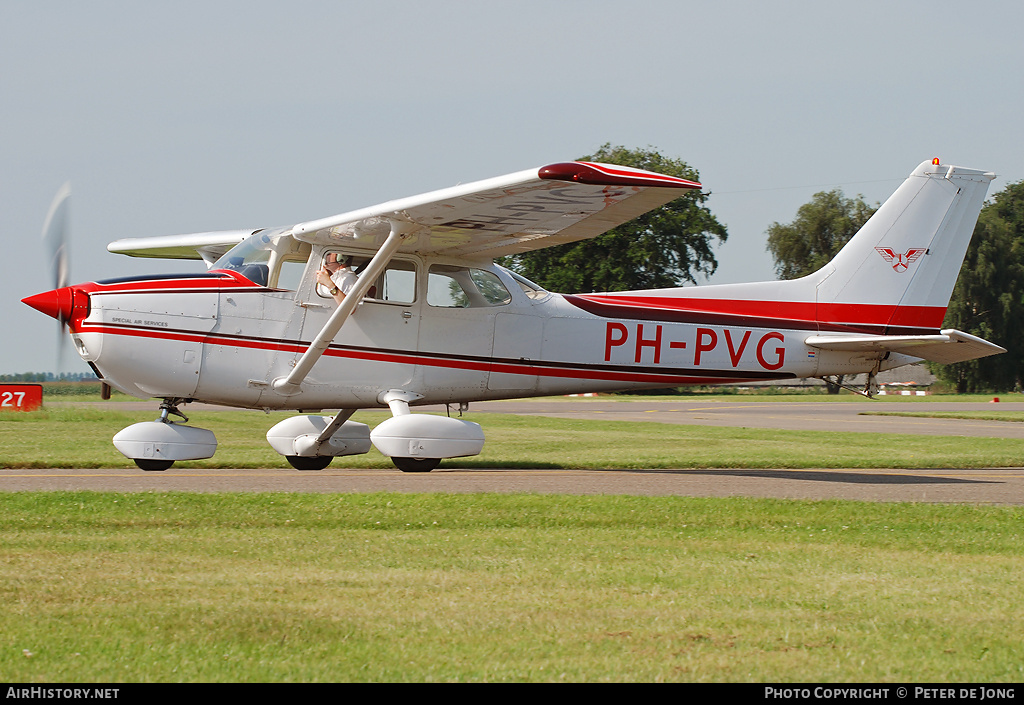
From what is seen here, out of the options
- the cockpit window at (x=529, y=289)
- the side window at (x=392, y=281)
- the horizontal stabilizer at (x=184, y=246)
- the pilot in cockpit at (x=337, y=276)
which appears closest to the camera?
the pilot in cockpit at (x=337, y=276)

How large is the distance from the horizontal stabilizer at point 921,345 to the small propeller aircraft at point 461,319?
1.3 inches

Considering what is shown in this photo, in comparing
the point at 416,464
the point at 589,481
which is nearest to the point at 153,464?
the point at 416,464

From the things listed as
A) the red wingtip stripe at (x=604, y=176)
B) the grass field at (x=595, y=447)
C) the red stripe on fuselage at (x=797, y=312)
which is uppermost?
the red wingtip stripe at (x=604, y=176)

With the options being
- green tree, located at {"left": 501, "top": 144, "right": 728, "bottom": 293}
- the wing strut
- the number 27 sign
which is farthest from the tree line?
the wing strut

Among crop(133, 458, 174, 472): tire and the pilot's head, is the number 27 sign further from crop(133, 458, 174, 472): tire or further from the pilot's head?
the pilot's head

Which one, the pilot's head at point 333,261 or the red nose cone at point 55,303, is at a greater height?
the pilot's head at point 333,261

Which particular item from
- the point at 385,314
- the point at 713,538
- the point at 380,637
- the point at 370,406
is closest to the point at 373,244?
the point at 385,314

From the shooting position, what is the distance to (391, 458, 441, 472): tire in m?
10.9

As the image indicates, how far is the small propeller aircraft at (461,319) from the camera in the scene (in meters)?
10.2

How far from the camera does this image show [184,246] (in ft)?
45.1

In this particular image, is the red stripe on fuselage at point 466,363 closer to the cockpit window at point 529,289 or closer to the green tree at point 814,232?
the cockpit window at point 529,289

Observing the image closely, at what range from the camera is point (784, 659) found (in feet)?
13.0

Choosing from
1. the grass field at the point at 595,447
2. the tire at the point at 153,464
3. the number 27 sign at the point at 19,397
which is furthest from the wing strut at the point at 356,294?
the number 27 sign at the point at 19,397

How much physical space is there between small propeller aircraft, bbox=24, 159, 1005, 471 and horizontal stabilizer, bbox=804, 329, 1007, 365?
1.3 inches
